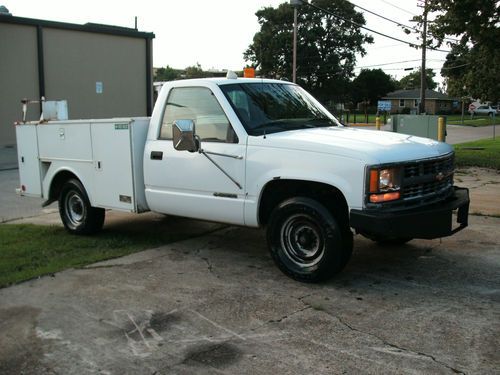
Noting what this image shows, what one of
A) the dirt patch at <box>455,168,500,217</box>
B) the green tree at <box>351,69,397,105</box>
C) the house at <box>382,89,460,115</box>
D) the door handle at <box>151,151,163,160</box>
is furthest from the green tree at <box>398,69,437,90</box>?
the door handle at <box>151,151,163,160</box>

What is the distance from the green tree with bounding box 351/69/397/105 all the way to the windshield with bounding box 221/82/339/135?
70.7 meters

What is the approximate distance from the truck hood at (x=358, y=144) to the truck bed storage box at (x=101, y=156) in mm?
1644

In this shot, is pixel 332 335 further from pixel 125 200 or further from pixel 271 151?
pixel 125 200

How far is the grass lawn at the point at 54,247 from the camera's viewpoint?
5922mm

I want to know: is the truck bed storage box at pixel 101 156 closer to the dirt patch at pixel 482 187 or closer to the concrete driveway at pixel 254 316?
the concrete driveway at pixel 254 316

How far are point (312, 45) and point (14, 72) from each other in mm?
52265

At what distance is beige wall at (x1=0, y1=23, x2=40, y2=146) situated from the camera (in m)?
21.2

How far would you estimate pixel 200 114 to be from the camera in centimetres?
608

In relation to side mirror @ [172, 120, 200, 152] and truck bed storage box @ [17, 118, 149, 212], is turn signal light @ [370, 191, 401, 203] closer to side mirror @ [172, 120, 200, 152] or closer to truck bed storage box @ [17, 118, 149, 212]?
side mirror @ [172, 120, 200, 152]

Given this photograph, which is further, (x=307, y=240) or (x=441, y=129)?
(x=441, y=129)

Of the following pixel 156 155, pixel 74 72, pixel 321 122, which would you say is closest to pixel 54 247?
pixel 156 155

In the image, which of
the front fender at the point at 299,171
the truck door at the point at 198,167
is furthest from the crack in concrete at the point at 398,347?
the truck door at the point at 198,167

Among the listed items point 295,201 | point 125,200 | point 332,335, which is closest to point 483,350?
point 332,335

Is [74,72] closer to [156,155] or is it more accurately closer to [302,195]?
[156,155]
